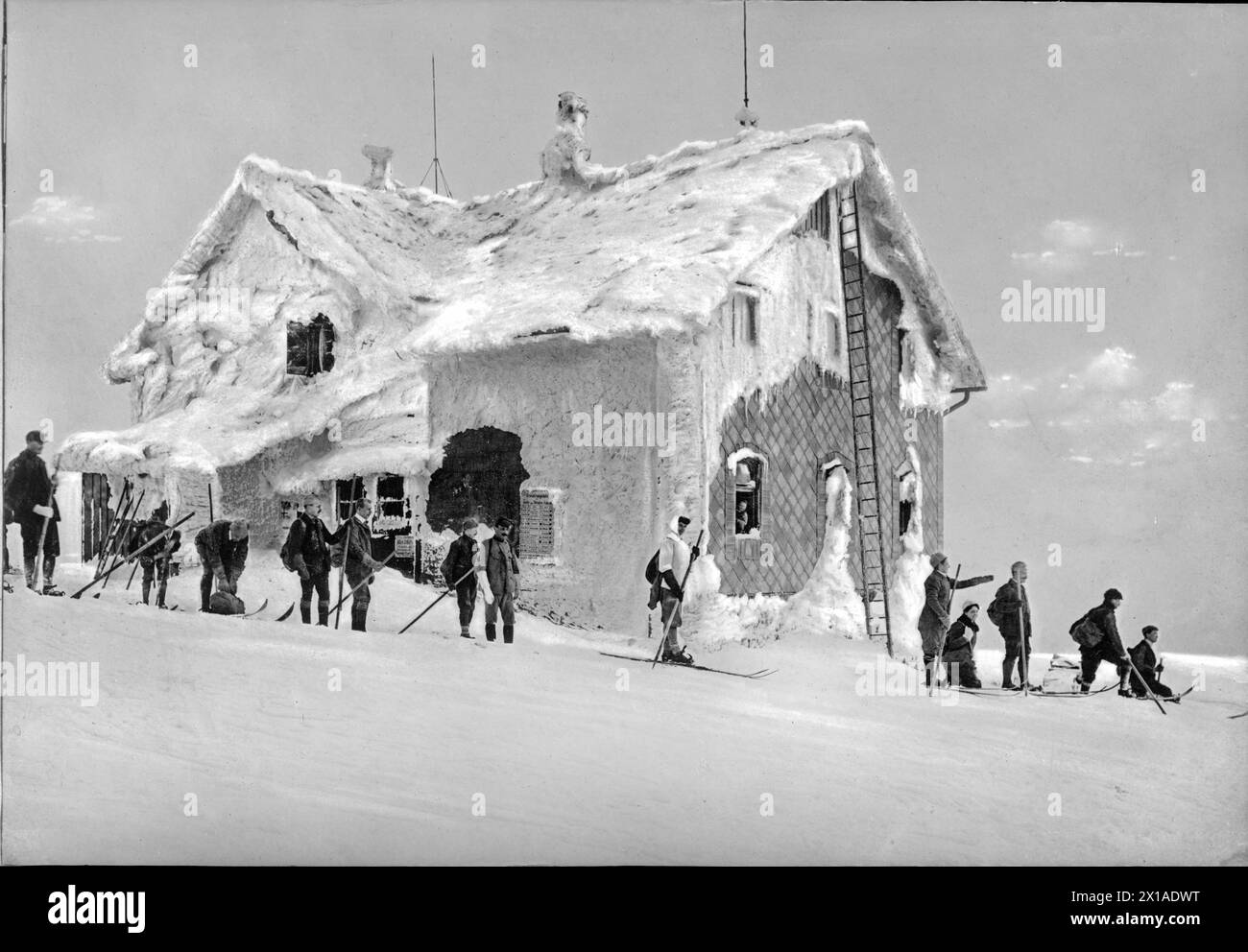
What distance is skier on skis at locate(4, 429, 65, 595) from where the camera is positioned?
27.2 feet

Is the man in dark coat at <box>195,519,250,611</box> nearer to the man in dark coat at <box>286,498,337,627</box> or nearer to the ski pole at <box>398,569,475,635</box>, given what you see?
the man in dark coat at <box>286,498,337,627</box>

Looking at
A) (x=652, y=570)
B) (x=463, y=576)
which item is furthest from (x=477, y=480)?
(x=652, y=570)

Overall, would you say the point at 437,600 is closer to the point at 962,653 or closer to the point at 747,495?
the point at 747,495

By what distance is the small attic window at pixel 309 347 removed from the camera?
937 centimetres

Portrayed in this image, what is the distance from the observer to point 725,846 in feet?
25.2

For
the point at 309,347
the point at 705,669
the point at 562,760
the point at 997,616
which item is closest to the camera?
the point at 562,760

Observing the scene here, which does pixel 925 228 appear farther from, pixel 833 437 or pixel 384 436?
pixel 384 436

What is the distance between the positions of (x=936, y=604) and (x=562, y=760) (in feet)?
9.27

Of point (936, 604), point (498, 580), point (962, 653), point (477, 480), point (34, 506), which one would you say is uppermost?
point (477, 480)

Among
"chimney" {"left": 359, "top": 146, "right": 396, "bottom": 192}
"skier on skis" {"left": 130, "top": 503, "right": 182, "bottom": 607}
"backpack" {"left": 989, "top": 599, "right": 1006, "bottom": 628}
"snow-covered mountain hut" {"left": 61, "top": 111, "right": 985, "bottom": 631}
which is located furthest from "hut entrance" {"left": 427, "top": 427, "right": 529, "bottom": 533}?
"backpack" {"left": 989, "top": 599, "right": 1006, "bottom": 628}

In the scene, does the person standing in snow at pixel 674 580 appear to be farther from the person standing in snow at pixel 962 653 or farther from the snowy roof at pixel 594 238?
the person standing in snow at pixel 962 653

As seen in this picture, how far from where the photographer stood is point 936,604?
831 centimetres

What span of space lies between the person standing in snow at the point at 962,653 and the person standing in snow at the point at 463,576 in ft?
10.8
